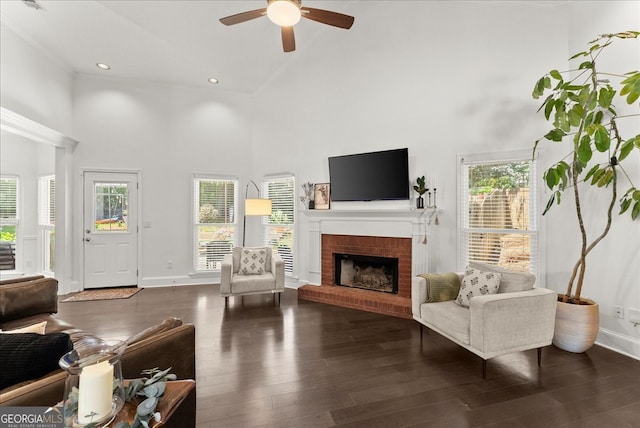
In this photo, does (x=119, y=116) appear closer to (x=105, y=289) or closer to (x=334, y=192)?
(x=105, y=289)

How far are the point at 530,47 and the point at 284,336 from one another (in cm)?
446

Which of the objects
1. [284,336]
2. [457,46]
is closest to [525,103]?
[457,46]

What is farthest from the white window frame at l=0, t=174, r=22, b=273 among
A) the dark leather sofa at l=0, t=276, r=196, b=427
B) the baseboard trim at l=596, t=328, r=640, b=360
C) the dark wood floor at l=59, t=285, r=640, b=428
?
the baseboard trim at l=596, t=328, r=640, b=360

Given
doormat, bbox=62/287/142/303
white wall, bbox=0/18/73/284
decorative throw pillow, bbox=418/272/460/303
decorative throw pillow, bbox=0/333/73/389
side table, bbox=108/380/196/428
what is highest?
white wall, bbox=0/18/73/284

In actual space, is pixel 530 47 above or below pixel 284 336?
above

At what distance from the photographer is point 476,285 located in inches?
116

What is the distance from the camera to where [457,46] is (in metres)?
4.04

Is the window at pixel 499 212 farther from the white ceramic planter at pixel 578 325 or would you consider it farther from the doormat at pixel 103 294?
the doormat at pixel 103 294

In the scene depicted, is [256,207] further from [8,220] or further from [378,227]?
[8,220]

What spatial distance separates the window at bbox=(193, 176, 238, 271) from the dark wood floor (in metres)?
2.24

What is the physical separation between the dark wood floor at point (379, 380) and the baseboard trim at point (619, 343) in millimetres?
110

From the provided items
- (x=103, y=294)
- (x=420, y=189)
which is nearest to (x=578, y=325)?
(x=420, y=189)

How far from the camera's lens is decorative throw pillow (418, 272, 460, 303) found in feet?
10.4

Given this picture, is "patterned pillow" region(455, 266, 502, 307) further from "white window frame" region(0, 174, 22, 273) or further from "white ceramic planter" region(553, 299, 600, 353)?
"white window frame" region(0, 174, 22, 273)
